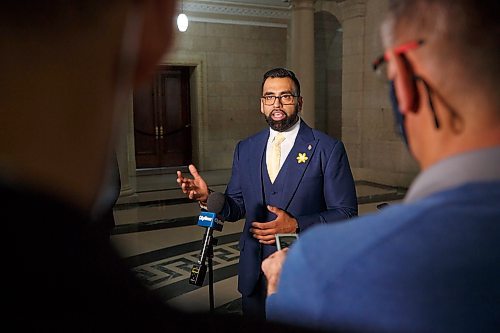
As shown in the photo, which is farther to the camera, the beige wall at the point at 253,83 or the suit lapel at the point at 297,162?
the beige wall at the point at 253,83

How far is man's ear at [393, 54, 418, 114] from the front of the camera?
27.4 inches

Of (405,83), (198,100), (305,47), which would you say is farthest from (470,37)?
(198,100)

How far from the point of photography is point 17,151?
30 centimetres

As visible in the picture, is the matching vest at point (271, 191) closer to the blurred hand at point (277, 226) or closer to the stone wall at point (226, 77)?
the blurred hand at point (277, 226)

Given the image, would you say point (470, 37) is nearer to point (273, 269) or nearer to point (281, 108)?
point (273, 269)

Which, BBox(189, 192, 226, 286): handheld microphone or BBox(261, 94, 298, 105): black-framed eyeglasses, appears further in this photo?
BBox(261, 94, 298, 105): black-framed eyeglasses

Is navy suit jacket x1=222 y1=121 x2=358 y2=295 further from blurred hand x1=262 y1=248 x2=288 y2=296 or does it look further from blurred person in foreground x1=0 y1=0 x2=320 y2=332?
blurred person in foreground x1=0 y1=0 x2=320 y2=332

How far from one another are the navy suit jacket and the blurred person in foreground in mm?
1698

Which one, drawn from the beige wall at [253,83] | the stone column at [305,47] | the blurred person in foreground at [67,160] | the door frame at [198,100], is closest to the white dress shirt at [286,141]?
the blurred person in foreground at [67,160]

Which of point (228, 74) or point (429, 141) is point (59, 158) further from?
point (228, 74)

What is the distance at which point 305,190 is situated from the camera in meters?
2.06

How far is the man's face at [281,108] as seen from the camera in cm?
220

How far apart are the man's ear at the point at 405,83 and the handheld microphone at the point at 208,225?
4.20 feet

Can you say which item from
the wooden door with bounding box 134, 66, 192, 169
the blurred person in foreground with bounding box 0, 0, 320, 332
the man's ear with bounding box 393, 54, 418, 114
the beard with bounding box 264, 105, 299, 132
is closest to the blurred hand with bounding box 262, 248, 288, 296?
the man's ear with bounding box 393, 54, 418, 114
